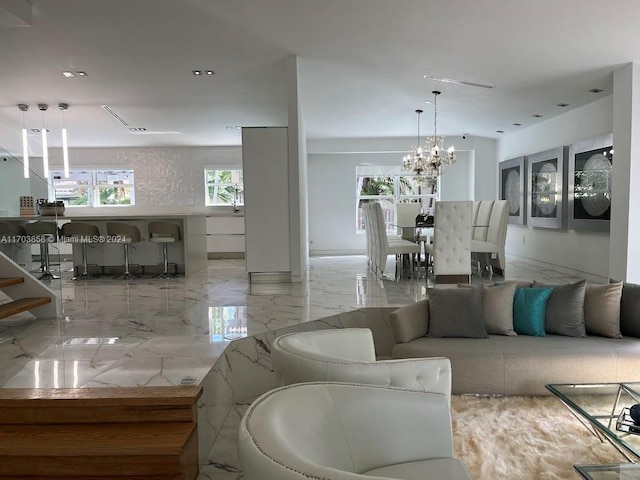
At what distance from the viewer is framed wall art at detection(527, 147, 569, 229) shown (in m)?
7.31

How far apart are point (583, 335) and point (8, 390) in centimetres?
385

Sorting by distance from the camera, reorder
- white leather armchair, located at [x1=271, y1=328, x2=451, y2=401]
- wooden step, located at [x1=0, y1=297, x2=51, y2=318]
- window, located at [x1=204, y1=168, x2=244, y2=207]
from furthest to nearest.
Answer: window, located at [x1=204, y1=168, x2=244, y2=207] < wooden step, located at [x1=0, y1=297, x2=51, y2=318] < white leather armchair, located at [x1=271, y1=328, x2=451, y2=401]

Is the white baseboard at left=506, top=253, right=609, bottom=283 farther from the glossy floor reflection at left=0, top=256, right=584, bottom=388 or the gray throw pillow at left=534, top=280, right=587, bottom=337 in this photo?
the gray throw pillow at left=534, top=280, right=587, bottom=337

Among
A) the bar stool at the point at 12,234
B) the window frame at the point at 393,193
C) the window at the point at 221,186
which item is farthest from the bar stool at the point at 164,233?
the window frame at the point at 393,193

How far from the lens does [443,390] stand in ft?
7.03

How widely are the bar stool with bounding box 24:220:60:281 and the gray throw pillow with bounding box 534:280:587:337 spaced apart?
14.1 ft

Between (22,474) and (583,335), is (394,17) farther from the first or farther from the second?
(22,474)

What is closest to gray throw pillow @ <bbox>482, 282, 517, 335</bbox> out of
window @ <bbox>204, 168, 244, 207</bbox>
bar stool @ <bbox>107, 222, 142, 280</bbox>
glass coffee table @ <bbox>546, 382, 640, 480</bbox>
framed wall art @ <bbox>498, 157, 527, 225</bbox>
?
glass coffee table @ <bbox>546, 382, 640, 480</bbox>

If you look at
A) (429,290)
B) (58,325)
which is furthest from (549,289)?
(58,325)

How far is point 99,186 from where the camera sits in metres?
10.4

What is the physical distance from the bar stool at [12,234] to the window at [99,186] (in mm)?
6228

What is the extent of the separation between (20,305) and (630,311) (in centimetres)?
493

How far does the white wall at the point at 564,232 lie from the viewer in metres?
6.46

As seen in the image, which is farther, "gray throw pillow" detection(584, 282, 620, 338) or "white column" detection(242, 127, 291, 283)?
"white column" detection(242, 127, 291, 283)
